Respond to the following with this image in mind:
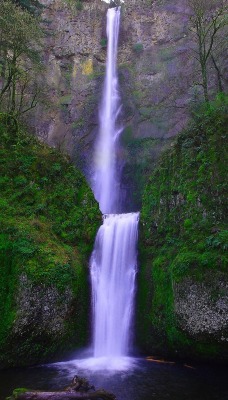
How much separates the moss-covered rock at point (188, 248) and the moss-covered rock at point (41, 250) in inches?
91.5

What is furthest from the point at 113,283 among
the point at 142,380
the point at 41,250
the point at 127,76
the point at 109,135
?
the point at 127,76

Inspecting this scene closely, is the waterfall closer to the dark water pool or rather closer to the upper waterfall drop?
the dark water pool

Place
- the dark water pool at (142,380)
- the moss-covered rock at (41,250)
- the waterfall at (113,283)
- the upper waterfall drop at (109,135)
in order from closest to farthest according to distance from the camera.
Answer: the dark water pool at (142,380) → the moss-covered rock at (41,250) → the waterfall at (113,283) → the upper waterfall drop at (109,135)

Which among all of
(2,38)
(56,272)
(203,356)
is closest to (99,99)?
(2,38)

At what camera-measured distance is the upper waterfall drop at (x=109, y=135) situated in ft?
76.1

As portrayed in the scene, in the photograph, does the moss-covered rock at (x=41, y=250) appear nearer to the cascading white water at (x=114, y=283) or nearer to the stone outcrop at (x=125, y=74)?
the cascading white water at (x=114, y=283)

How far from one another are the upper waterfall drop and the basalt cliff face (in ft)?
1.80

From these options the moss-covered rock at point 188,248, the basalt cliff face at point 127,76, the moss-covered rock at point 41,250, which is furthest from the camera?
the basalt cliff face at point 127,76

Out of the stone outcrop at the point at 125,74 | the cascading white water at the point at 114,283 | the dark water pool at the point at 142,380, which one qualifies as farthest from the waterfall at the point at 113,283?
the stone outcrop at the point at 125,74

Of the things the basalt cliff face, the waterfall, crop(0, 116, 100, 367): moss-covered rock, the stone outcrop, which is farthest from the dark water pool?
the stone outcrop

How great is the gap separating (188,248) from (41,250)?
492cm

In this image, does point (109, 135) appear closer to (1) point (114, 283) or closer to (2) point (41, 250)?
(1) point (114, 283)

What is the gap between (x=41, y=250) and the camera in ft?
39.1

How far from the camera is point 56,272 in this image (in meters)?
11.6
